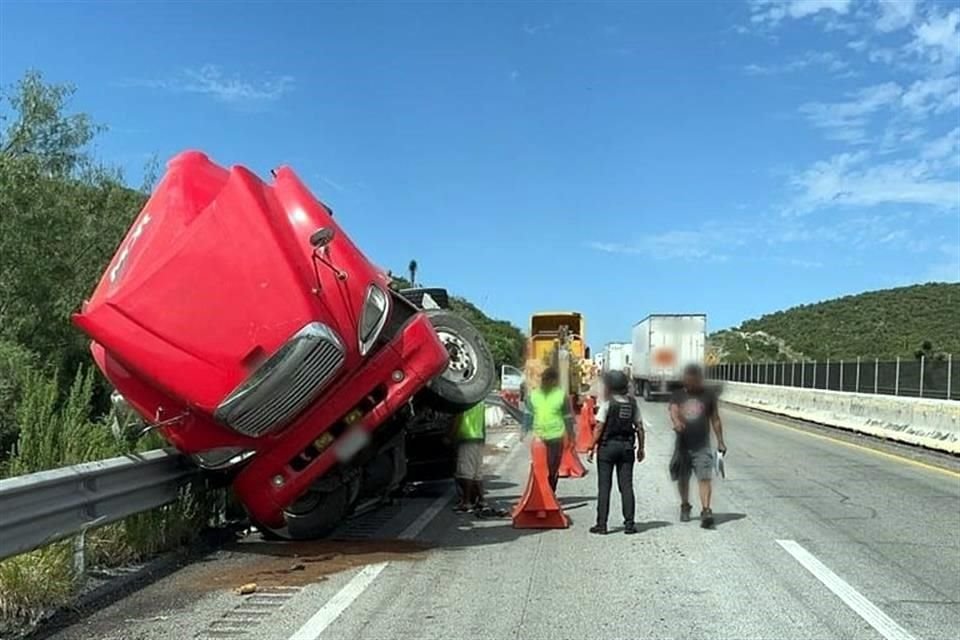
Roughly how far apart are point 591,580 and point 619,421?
9.12 feet

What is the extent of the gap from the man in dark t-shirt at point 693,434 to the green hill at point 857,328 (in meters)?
66.4

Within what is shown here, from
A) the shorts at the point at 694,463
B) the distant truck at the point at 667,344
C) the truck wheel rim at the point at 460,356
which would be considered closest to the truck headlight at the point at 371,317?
the truck wheel rim at the point at 460,356

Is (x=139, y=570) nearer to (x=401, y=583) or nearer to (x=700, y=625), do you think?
(x=401, y=583)

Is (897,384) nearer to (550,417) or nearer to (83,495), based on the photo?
(550,417)

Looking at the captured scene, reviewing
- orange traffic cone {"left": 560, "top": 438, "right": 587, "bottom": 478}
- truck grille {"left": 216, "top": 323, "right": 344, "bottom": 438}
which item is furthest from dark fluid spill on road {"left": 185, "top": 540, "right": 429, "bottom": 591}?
orange traffic cone {"left": 560, "top": 438, "right": 587, "bottom": 478}

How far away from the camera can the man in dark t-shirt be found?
10.6m

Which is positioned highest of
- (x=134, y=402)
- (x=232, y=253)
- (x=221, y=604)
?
(x=232, y=253)

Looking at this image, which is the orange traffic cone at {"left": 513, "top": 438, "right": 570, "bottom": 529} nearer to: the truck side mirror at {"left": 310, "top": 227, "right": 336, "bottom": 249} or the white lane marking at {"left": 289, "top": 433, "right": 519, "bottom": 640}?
the white lane marking at {"left": 289, "top": 433, "right": 519, "bottom": 640}

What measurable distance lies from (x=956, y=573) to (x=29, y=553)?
6.81 metres

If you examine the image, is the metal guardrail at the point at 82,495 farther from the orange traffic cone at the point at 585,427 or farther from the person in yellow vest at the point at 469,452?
the orange traffic cone at the point at 585,427

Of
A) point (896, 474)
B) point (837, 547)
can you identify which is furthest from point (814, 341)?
point (837, 547)

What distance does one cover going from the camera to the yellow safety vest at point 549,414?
11180 millimetres

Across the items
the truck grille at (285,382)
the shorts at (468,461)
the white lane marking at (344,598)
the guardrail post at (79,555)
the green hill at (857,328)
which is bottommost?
the white lane marking at (344,598)

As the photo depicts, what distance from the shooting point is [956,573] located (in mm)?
7883
